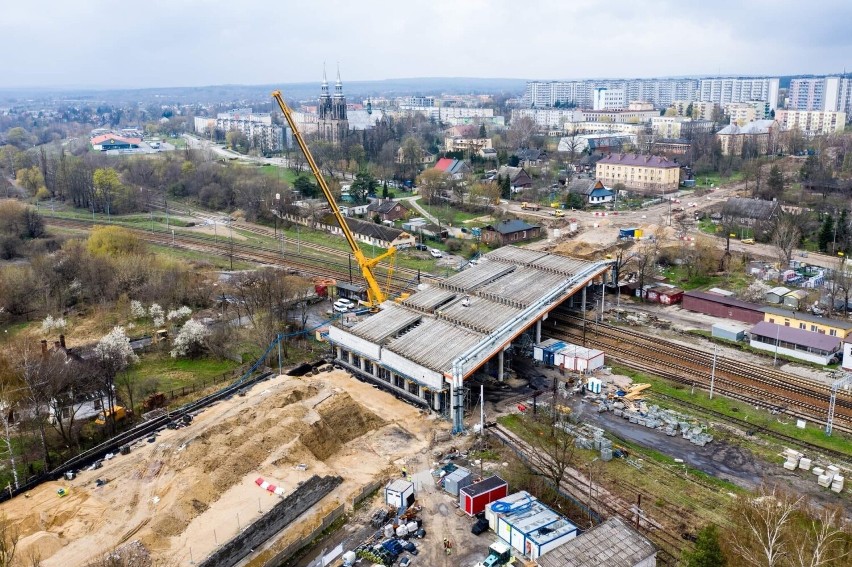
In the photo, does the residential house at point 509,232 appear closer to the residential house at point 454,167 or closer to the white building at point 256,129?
the residential house at point 454,167

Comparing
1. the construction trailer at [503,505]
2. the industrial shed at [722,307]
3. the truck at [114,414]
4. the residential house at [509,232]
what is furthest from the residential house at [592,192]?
the construction trailer at [503,505]

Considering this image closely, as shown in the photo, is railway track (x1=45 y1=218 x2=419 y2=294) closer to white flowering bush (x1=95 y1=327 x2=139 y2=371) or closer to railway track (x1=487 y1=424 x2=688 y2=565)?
white flowering bush (x1=95 y1=327 x2=139 y2=371)

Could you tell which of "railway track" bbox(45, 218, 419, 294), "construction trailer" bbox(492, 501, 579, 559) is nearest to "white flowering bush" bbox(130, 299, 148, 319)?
"railway track" bbox(45, 218, 419, 294)

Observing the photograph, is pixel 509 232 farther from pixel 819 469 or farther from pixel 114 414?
pixel 114 414

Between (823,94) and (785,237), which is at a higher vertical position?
(823,94)

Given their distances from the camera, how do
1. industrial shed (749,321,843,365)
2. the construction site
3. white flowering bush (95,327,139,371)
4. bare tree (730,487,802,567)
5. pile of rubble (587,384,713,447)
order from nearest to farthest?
bare tree (730,487,802,567) < the construction site < pile of rubble (587,384,713,447) < white flowering bush (95,327,139,371) < industrial shed (749,321,843,365)

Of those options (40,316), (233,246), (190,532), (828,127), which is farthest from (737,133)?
(190,532)

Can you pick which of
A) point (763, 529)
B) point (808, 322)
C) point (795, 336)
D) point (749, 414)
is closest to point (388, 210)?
point (808, 322)
